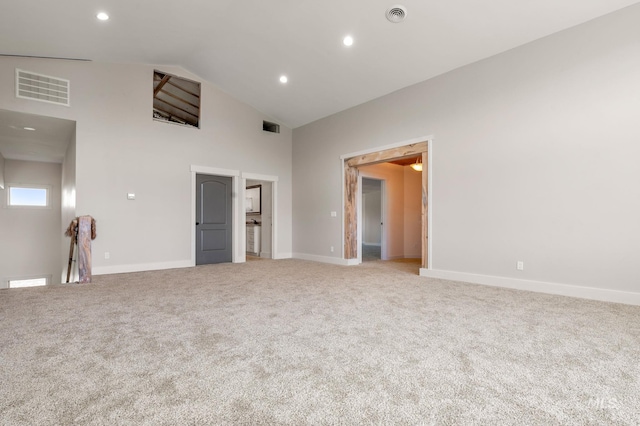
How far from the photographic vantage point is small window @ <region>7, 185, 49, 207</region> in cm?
863

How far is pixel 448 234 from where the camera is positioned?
504cm

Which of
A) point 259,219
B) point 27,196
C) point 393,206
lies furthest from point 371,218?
point 27,196

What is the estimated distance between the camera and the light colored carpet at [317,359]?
148 centimetres

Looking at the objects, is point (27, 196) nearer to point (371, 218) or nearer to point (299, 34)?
point (299, 34)

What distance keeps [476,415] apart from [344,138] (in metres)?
5.85

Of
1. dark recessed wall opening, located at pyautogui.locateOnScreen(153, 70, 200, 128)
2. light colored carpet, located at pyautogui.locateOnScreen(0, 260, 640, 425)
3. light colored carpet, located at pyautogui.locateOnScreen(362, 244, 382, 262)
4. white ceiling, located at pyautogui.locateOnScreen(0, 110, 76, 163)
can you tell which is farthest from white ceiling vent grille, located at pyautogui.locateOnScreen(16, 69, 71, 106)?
light colored carpet, located at pyautogui.locateOnScreen(362, 244, 382, 262)

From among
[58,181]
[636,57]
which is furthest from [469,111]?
[58,181]

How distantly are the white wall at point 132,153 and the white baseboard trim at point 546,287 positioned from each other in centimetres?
486

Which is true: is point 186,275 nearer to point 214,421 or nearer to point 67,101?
point 67,101

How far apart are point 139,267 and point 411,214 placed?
→ 6344 millimetres

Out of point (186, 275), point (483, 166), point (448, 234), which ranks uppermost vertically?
point (483, 166)

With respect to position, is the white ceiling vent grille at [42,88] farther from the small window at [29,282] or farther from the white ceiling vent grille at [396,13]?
the small window at [29,282]

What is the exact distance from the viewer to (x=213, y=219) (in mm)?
6816

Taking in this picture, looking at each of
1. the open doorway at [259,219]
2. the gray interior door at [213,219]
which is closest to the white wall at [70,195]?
the gray interior door at [213,219]
